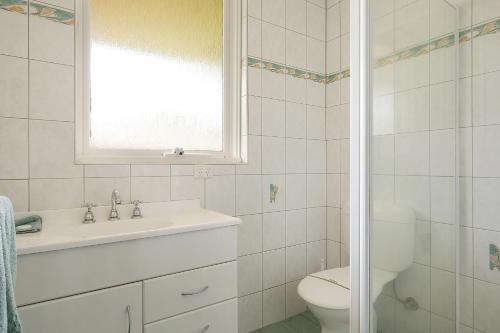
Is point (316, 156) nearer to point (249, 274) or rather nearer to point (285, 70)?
point (285, 70)

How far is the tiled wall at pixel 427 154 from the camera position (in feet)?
2.58

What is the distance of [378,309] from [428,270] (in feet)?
0.62

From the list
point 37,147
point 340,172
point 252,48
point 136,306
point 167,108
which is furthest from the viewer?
point 340,172

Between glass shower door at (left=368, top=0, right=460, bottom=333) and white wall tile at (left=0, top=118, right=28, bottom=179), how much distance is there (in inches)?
55.6

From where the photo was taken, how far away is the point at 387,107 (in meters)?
0.87

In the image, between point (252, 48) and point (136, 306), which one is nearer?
point (136, 306)

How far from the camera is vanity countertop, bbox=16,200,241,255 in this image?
1.01 m

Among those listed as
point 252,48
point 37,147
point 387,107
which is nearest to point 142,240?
point 37,147

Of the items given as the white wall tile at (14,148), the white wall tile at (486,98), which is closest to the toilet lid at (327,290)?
the white wall tile at (486,98)

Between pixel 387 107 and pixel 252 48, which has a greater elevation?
pixel 252 48

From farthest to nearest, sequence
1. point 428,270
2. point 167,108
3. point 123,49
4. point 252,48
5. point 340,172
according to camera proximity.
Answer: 1. point 340,172
2. point 252,48
3. point 167,108
4. point 123,49
5. point 428,270

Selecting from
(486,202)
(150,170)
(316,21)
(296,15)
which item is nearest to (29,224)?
(150,170)

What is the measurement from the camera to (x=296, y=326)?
6.45 feet

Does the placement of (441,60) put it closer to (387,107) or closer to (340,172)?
(387,107)
